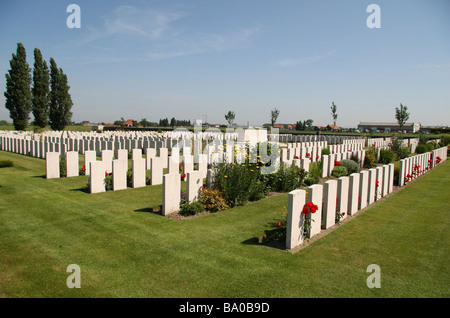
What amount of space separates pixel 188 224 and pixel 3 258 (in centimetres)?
325

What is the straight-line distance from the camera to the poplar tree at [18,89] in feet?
128

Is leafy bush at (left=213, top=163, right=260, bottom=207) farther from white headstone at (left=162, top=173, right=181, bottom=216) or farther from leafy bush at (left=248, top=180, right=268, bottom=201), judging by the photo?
white headstone at (left=162, top=173, right=181, bottom=216)

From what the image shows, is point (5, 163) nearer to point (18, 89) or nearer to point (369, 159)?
point (369, 159)

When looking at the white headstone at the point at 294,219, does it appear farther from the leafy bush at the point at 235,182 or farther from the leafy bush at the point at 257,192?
the leafy bush at the point at 257,192

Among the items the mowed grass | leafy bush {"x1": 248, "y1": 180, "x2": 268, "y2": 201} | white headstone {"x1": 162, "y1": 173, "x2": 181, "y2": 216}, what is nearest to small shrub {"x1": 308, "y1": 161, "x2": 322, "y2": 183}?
leafy bush {"x1": 248, "y1": 180, "x2": 268, "y2": 201}

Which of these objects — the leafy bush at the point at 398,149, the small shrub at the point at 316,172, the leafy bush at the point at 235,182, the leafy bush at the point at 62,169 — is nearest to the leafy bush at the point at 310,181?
the small shrub at the point at 316,172

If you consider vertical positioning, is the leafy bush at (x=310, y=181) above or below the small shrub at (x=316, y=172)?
below

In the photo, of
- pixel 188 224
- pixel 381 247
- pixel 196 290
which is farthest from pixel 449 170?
pixel 196 290

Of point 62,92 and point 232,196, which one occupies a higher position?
point 62,92

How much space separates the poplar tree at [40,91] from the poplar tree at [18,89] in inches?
33.5

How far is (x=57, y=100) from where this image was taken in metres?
42.4
